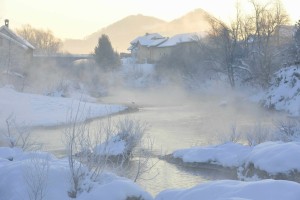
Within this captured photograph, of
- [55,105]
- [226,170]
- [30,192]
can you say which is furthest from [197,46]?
[30,192]

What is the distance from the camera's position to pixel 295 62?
36.1 m

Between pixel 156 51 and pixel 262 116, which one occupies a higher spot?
pixel 156 51

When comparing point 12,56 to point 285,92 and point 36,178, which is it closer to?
point 285,92

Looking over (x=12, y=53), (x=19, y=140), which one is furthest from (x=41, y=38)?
(x=19, y=140)

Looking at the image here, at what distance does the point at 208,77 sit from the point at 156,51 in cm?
3611

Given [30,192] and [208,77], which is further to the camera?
[208,77]

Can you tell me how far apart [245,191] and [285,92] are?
98.6 feet

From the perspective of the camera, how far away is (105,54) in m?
68.2

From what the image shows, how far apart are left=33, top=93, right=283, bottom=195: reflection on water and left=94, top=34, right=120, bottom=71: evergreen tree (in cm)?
2895

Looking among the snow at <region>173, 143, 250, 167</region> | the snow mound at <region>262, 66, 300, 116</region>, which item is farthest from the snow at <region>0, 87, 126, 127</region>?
the snow mound at <region>262, 66, 300, 116</region>

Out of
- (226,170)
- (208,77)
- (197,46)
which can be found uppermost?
(197,46)

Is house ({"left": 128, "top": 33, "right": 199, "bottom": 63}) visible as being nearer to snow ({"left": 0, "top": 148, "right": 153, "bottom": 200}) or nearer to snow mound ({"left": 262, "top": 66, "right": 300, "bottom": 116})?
snow mound ({"left": 262, "top": 66, "right": 300, "bottom": 116})

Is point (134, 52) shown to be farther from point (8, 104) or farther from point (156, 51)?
point (8, 104)

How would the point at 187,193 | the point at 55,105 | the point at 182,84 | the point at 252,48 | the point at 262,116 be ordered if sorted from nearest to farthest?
the point at 187,193 → the point at 262,116 → the point at 55,105 → the point at 252,48 → the point at 182,84
